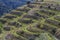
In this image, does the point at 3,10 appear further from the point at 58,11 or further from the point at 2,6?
the point at 58,11

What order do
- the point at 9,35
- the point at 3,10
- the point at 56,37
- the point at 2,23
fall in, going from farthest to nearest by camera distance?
the point at 3,10 < the point at 2,23 < the point at 9,35 < the point at 56,37

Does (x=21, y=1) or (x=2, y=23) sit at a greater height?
(x=2, y=23)

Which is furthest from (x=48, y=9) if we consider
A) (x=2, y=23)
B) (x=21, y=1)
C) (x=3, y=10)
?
(x=21, y=1)

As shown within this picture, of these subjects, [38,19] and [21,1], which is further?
[21,1]

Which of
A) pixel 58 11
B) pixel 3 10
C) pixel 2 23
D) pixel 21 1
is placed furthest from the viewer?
pixel 21 1

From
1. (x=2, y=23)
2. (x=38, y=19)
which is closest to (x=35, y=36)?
(x=38, y=19)

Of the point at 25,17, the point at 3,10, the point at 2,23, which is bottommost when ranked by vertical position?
the point at 3,10
